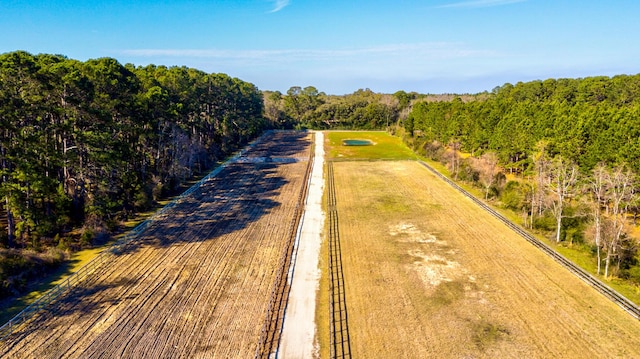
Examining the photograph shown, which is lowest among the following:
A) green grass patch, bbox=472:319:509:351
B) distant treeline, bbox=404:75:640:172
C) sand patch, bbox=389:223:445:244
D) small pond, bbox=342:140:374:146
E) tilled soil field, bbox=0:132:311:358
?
green grass patch, bbox=472:319:509:351

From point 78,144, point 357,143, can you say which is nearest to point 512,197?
point 78,144

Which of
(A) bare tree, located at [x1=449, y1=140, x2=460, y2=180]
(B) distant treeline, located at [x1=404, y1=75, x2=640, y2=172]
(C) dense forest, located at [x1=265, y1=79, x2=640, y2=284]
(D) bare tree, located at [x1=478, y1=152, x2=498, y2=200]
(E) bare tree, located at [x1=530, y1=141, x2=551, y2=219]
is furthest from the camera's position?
(A) bare tree, located at [x1=449, y1=140, x2=460, y2=180]

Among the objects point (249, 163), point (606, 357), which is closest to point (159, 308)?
point (606, 357)

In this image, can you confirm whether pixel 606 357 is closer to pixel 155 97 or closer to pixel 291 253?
pixel 291 253

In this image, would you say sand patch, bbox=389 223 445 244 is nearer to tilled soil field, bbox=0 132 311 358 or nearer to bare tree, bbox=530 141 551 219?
tilled soil field, bbox=0 132 311 358

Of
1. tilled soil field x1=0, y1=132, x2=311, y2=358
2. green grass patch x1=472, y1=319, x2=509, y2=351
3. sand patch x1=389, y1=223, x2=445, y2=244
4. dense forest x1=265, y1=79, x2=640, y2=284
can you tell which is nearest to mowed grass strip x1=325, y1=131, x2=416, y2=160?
dense forest x1=265, y1=79, x2=640, y2=284

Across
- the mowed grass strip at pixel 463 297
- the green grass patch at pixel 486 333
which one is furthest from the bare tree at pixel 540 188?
the green grass patch at pixel 486 333
